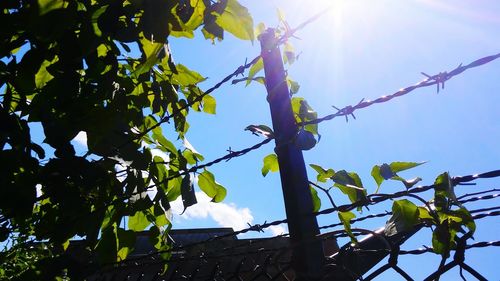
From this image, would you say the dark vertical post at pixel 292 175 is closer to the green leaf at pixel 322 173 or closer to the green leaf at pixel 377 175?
the green leaf at pixel 322 173

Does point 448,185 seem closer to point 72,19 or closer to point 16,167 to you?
point 72,19

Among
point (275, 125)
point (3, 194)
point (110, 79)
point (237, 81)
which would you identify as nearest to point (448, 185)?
point (275, 125)

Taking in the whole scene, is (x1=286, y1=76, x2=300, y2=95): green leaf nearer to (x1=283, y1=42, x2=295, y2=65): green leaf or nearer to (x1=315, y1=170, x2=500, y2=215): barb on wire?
(x1=283, y1=42, x2=295, y2=65): green leaf

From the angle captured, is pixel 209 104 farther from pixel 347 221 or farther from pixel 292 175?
pixel 347 221

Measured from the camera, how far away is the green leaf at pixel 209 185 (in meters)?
2.11

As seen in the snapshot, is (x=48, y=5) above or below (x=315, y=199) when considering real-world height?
above

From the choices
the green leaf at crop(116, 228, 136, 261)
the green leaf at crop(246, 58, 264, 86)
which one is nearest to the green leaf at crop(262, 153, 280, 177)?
the green leaf at crop(246, 58, 264, 86)

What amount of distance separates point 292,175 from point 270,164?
31 centimetres

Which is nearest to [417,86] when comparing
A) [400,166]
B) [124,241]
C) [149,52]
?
[400,166]

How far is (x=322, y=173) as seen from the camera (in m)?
1.34

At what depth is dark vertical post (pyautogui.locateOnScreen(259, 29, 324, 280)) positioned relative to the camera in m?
1.23

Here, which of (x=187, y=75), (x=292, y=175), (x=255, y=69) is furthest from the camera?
(x=187, y=75)

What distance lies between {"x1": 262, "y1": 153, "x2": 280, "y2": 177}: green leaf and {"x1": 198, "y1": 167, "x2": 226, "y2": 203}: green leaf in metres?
0.51

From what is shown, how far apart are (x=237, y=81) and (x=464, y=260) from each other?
1057 mm
